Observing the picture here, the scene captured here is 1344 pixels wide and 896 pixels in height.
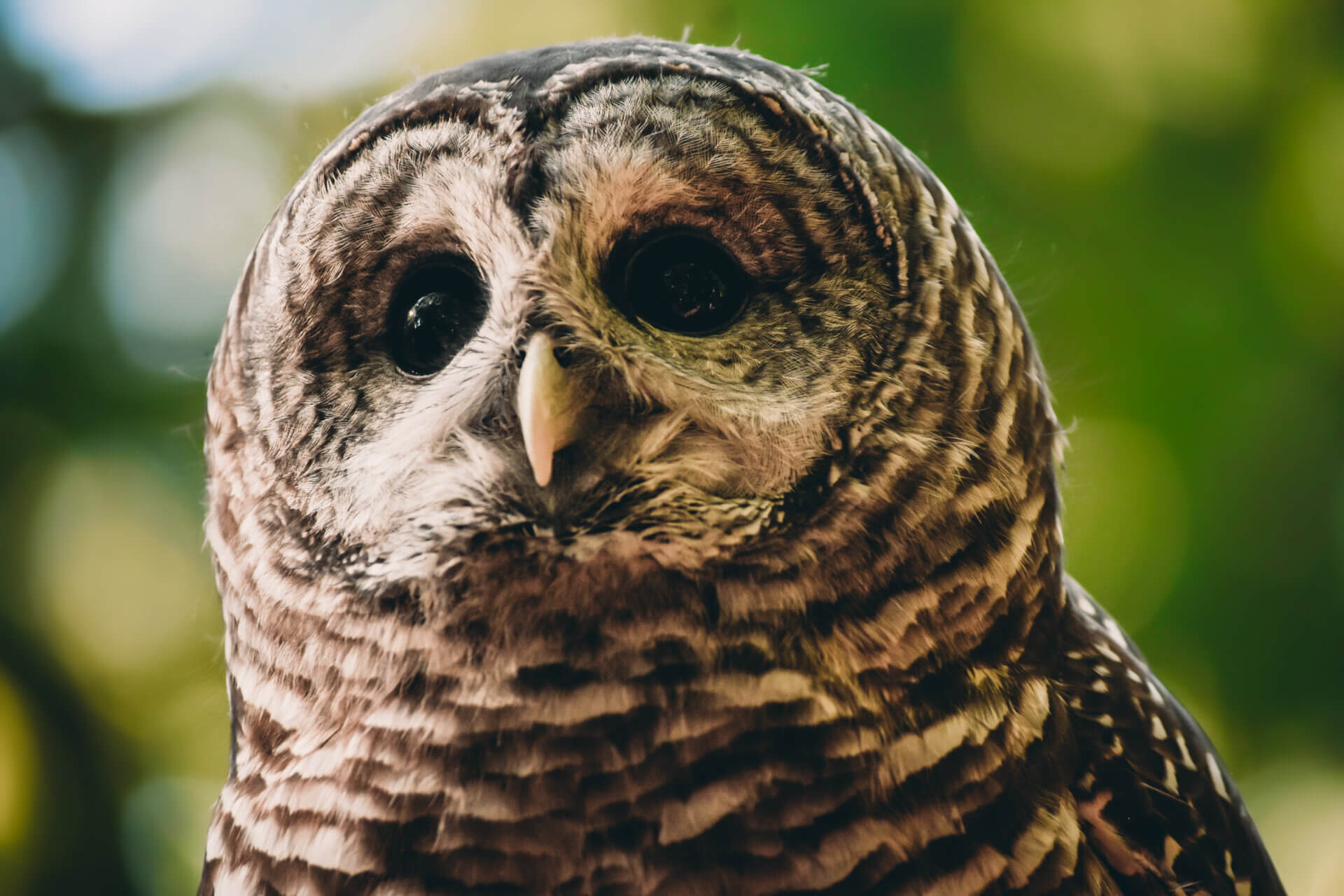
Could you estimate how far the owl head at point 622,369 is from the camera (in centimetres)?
78

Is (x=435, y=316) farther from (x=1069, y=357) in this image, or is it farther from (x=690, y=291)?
(x=1069, y=357)

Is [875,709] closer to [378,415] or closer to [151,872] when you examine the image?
[378,415]

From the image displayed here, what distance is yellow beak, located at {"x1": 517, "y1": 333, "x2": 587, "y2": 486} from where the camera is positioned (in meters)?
0.72

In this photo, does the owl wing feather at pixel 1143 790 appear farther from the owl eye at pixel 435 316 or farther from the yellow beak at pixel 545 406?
the owl eye at pixel 435 316

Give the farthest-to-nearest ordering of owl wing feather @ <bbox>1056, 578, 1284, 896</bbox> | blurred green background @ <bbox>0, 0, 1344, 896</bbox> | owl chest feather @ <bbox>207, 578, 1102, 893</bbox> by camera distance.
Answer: blurred green background @ <bbox>0, 0, 1344, 896</bbox> → owl wing feather @ <bbox>1056, 578, 1284, 896</bbox> → owl chest feather @ <bbox>207, 578, 1102, 893</bbox>

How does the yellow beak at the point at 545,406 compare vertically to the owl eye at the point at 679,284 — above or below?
below

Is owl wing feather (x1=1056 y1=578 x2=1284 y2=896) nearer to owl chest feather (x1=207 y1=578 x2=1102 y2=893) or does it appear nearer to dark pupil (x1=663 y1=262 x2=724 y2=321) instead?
owl chest feather (x1=207 y1=578 x2=1102 y2=893)

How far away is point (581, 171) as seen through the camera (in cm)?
83

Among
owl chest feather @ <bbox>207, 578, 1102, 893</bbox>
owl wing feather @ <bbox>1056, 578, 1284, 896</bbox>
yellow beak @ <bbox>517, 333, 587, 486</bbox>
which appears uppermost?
yellow beak @ <bbox>517, 333, 587, 486</bbox>

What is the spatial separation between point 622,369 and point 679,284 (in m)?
0.10

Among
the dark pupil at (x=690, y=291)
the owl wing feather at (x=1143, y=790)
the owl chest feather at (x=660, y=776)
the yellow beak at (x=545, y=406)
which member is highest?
the dark pupil at (x=690, y=291)

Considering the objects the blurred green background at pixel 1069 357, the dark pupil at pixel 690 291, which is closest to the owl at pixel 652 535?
the dark pupil at pixel 690 291

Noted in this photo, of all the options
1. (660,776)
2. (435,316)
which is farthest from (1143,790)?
(435,316)

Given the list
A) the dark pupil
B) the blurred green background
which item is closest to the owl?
the dark pupil
